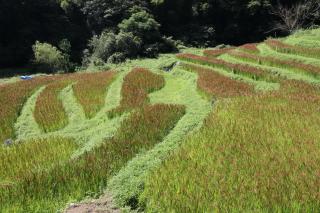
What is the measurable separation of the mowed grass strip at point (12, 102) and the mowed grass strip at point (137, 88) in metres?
4.06

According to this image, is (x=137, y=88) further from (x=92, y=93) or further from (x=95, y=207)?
(x=95, y=207)

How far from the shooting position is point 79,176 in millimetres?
8672

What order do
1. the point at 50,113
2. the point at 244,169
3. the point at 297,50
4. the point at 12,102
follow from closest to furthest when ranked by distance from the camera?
the point at 244,169 → the point at 50,113 → the point at 12,102 → the point at 297,50

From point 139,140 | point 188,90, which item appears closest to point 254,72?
point 188,90

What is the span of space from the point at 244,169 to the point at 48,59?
37377mm

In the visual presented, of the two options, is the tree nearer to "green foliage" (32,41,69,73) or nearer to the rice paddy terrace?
"green foliage" (32,41,69,73)

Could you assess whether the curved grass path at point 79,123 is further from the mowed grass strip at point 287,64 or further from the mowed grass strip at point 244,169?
the mowed grass strip at point 287,64

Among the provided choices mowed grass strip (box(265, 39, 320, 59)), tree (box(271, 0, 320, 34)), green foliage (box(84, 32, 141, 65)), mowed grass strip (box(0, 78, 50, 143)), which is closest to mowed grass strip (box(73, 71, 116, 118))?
mowed grass strip (box(0, 78, 50, 143))

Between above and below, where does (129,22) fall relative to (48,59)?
above

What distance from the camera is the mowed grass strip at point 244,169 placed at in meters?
6.91

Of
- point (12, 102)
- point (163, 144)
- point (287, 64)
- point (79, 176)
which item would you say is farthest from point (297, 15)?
point (79, 176)

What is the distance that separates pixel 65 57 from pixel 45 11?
9.22 metres

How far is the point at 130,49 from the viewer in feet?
133

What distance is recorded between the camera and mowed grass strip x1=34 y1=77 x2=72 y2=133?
15695mm
